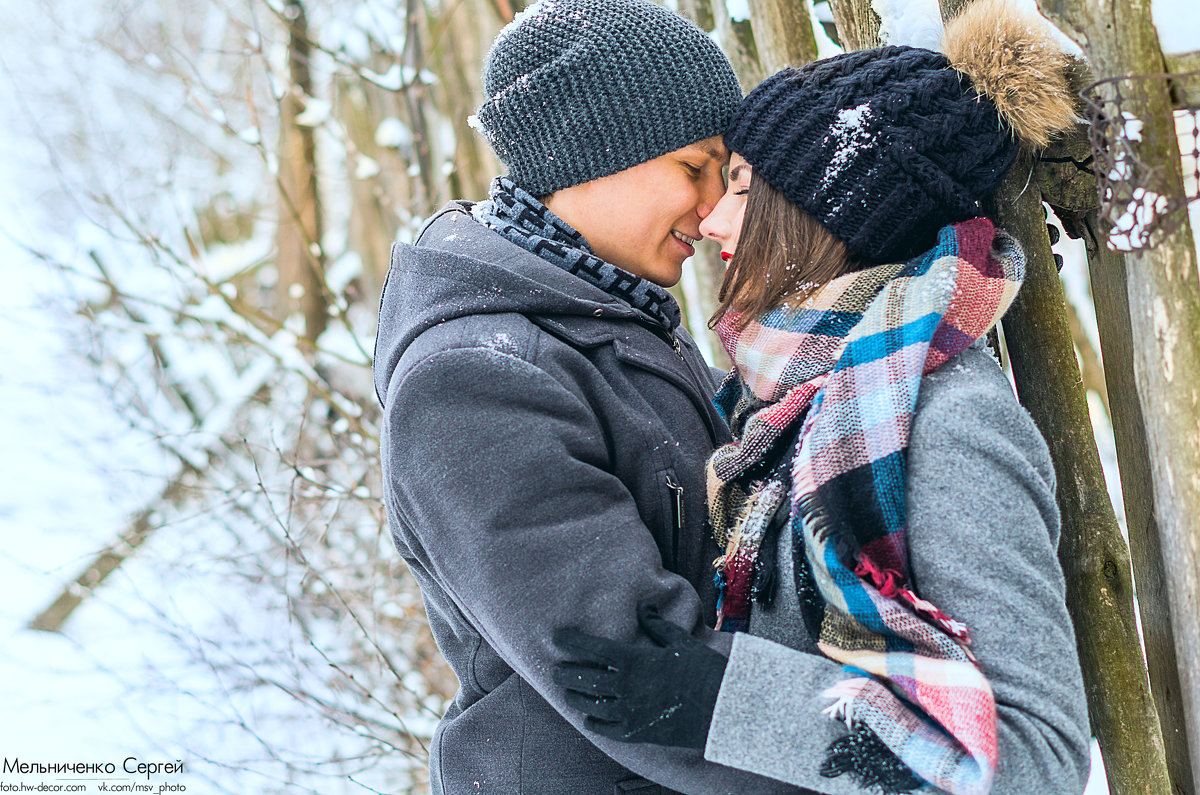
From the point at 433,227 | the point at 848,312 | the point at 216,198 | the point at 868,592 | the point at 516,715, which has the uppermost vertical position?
the point at 216,198

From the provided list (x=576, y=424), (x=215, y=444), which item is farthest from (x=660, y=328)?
(x=215, y=444)

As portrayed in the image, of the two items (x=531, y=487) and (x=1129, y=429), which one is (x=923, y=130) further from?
(x=531, y=487)

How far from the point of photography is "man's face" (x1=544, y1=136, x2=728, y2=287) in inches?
73.6

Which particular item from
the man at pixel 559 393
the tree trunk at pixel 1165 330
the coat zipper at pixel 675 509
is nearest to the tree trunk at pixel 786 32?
the man at pixel 559 393

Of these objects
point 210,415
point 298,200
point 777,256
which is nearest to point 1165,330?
point 777,256

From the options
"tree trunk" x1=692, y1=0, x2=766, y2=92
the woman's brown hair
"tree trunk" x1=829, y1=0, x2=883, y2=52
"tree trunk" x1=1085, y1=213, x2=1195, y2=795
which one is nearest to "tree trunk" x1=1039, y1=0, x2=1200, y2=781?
"tree trunk" x1=1085, y1=213, x2=1195, y2=795

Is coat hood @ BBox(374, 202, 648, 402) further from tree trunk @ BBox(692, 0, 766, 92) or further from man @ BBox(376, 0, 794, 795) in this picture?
tree trunk @ BBox(692, 0, 766, 92)

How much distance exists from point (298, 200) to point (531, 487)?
17.1 feet

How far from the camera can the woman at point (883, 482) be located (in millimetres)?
1229

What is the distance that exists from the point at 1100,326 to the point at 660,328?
2.64 ft

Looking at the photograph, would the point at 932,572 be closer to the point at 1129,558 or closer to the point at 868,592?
the point at 868,592

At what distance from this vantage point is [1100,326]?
1605mm

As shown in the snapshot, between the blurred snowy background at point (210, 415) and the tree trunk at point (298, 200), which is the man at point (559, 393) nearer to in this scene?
the blurred snowy background at point (210, 415)

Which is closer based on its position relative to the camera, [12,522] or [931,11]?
[931,11]
